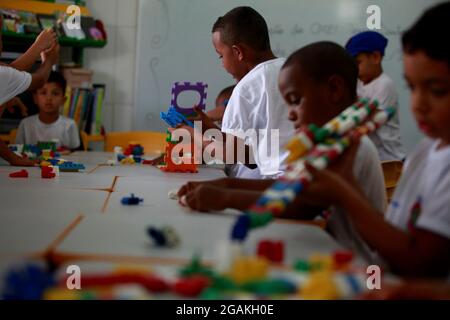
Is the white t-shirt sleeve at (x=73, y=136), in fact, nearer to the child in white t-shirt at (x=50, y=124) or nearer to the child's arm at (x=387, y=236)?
the child in white t-shirt at (x=50, y=124)

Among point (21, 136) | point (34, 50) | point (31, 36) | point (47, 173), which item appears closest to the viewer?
point (47, 173)

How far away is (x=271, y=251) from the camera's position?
78cm

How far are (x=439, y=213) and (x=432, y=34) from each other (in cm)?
26

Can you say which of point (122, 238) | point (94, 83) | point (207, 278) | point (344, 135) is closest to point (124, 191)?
point (122, 238)

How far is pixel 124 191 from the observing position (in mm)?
1405

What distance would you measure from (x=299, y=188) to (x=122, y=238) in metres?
0.28

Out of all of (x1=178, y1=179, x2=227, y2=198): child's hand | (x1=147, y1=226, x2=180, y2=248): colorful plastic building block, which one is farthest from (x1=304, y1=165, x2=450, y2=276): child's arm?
(x1=178, y1=179, x2=227, y2=198): child's hand

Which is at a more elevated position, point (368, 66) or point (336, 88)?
point (368, 66)

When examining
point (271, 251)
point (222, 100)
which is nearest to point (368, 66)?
point (222, 100)

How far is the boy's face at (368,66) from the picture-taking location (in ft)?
8.55

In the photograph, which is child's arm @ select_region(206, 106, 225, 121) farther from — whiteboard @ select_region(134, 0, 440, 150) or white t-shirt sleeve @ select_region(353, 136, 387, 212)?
white t-shirt sleeve @ select_region(353, 136, 387, 212)

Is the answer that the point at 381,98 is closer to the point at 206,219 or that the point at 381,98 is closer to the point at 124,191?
the point at 124,191

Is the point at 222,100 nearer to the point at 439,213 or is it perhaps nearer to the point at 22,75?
the point at 22,75

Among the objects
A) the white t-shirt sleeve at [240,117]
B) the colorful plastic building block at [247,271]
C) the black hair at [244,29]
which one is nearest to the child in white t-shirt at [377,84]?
the black hair at [244,29]
